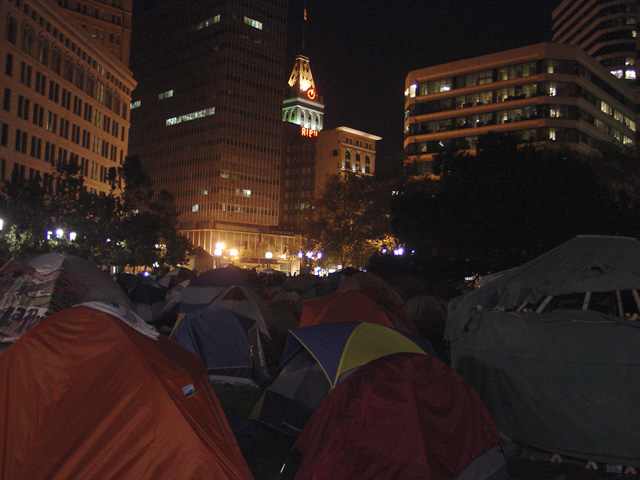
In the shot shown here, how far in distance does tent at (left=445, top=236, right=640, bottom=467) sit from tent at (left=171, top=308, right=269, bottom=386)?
409 centimetres

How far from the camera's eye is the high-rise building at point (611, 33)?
90188mm

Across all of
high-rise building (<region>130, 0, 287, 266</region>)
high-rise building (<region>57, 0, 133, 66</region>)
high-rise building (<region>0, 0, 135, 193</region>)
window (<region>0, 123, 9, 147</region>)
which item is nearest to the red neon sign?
high-rise building (<region>130, 0, 287, 266</region>)

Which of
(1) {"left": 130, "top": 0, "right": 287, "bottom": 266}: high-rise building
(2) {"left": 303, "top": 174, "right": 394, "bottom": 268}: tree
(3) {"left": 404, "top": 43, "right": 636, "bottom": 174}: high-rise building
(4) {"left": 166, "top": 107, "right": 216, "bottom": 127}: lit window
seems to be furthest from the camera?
(4) {"left": 166, "top": 107, "right": 216, "bottom": 127}: lit window

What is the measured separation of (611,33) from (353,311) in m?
103

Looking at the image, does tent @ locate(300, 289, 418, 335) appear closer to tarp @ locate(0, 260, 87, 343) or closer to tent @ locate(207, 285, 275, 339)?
tent @ locate(207, 285, 275, 339)

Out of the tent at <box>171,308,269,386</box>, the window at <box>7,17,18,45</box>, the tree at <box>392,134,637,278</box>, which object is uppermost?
the window at <box>7,17,18,45</box>

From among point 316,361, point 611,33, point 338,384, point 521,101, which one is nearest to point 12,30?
point 316,361

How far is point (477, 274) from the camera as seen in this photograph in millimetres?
23547

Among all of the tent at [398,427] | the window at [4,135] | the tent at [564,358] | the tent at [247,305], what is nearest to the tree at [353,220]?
the window at [4,135]

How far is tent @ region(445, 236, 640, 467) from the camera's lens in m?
6.86

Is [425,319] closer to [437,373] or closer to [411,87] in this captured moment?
[437,373]

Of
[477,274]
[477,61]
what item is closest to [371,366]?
[477,274]

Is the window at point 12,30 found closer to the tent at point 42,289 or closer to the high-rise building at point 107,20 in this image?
the high-rise building at point 107,20

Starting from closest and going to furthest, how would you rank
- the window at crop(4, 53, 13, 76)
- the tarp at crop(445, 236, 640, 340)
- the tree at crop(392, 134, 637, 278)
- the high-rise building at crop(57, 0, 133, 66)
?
the tarp at crop(445, 236, 640, 340), the tree at crop(392, 134, 637, 278), the window at crop(4, 53, 13, 76), the high-rise building at crop(57, 0, 133, 66)
